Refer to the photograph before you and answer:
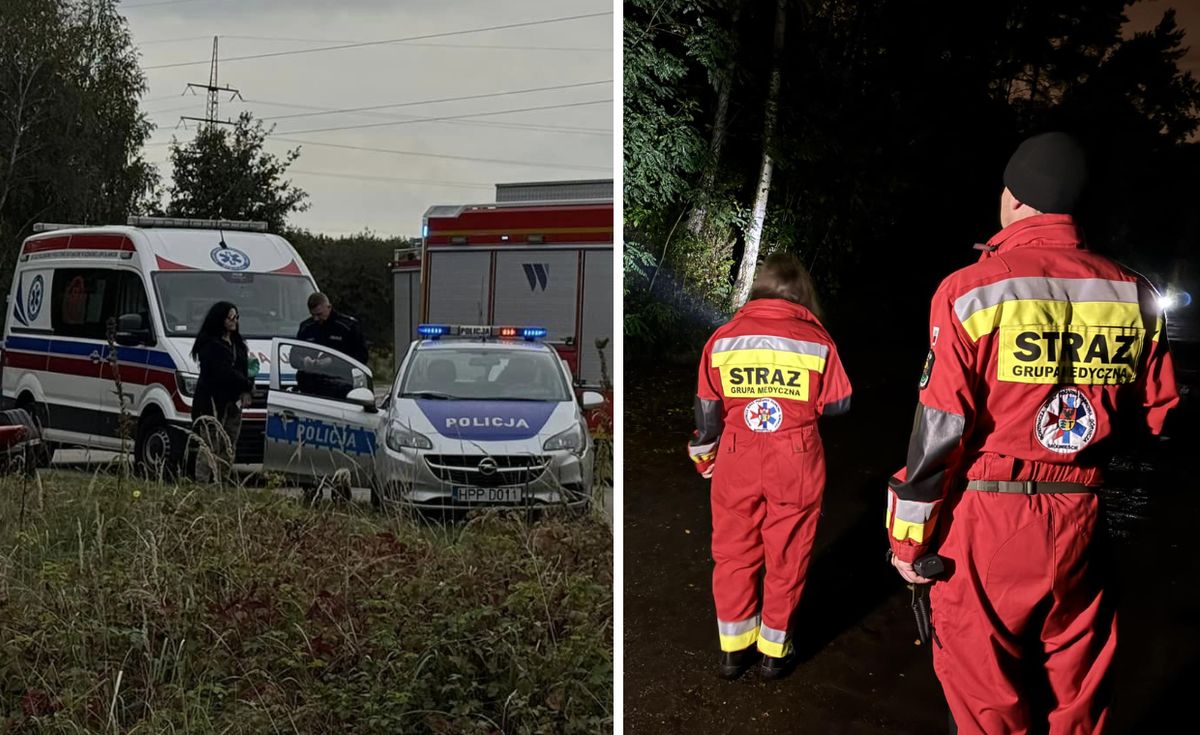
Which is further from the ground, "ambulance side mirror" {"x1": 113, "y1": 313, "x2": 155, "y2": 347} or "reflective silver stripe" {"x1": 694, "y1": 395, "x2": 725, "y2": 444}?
"ambulance side mirror" {"x1": 113, "y1": 313, "x2": 155, "y2": 347}

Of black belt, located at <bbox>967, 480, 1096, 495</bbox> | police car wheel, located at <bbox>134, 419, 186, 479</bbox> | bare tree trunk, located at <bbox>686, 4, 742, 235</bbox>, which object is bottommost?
police car wheel, located at <bbox>134, 419, 186, 479</bbox>

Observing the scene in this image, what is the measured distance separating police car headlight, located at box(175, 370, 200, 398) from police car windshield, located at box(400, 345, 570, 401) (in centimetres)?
85

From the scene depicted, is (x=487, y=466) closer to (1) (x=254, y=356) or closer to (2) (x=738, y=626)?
(1) (x=254, y=356)

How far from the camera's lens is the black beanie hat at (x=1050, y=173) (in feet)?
5.01

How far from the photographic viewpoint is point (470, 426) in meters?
Answer: 3.00

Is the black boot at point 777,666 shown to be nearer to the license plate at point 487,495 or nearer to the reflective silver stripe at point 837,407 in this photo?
the reflective silver stripe at point 837,407

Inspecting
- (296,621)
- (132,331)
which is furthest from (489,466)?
(132,331)

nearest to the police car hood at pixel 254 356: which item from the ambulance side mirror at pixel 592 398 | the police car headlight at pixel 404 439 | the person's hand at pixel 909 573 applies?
the police car headlight at pixel 404 439

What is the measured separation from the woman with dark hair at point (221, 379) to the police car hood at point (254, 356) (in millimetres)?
21

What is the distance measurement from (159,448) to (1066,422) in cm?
297

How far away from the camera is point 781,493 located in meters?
2.20

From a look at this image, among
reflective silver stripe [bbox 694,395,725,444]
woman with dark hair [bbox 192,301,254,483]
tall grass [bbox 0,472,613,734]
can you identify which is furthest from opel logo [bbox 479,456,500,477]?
reflective silver stripe [bbox 694,395,725,444]

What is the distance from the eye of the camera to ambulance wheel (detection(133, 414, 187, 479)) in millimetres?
3420

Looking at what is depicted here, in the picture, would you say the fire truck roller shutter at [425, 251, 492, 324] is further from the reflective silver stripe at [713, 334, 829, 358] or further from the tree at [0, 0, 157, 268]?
the tree at [0, 0, 157, 268]
